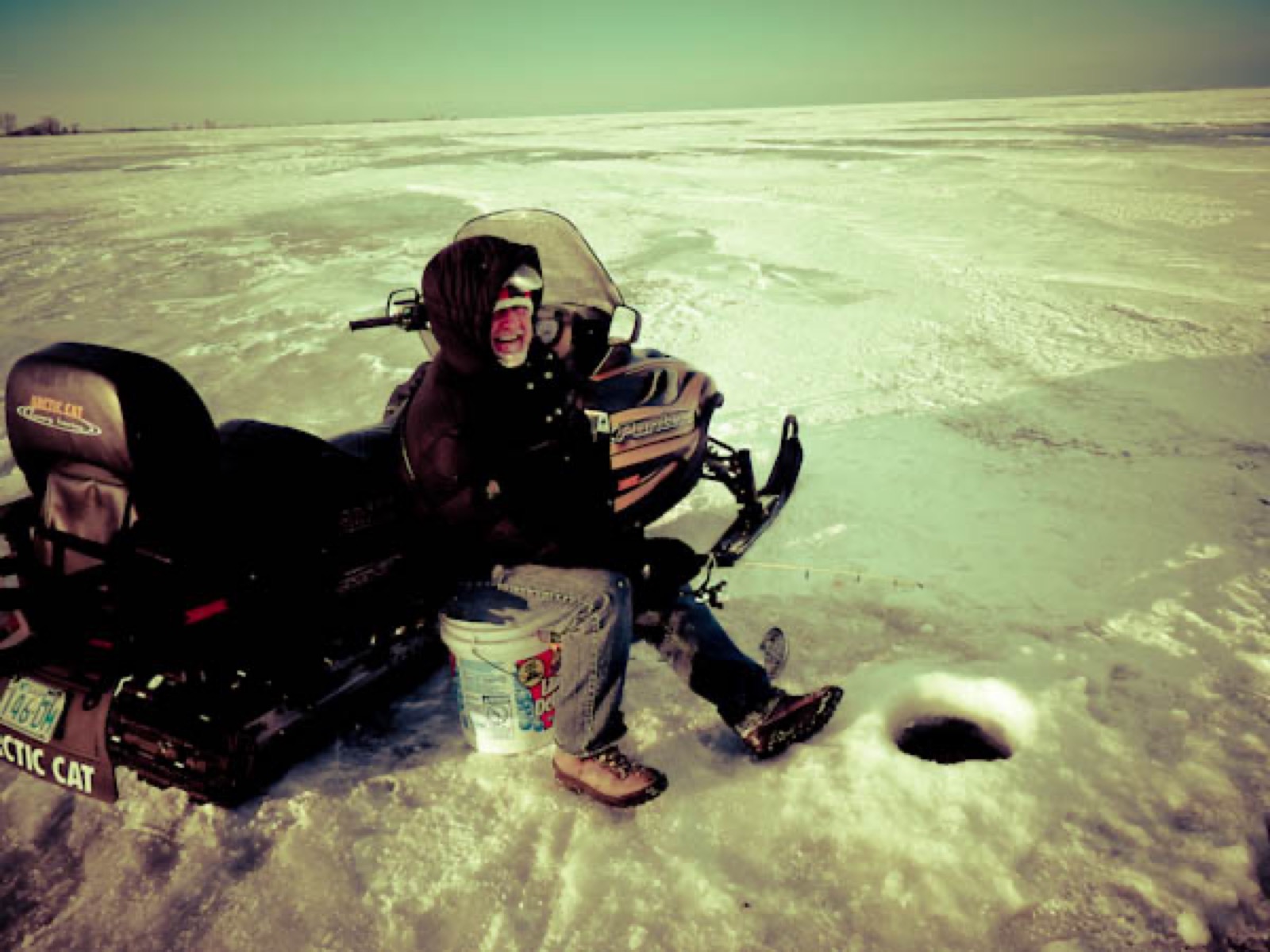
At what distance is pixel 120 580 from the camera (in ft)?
4.83

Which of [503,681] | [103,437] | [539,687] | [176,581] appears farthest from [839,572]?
[103,437]

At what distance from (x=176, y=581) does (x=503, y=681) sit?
891mm

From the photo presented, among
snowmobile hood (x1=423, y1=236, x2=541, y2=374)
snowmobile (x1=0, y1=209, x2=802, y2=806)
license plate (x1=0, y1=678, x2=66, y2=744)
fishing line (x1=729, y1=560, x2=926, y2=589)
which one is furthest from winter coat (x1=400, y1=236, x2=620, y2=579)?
fishing line (x1=729, y1=560, x2=926, y2=589)

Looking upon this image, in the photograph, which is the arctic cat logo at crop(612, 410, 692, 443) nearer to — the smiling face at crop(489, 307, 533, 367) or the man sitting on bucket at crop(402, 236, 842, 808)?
the man sitting on bucket at crop(402, 236, 842, 808)

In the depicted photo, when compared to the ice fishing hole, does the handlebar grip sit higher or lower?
higher

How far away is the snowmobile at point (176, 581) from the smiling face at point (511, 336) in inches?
17.2

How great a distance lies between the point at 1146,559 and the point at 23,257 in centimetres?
1326

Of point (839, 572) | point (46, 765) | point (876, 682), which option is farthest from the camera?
point (839, 572)

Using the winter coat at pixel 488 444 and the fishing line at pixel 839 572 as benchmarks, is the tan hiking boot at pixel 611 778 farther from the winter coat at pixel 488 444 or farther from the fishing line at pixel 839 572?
the fishing line at pixel 839 572

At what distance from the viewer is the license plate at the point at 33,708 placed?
1.65 m

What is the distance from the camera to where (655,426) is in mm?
2500

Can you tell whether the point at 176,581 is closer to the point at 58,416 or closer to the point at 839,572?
the point at 58,416

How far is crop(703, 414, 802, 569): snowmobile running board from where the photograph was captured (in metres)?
2.99

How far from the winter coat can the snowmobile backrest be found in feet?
1.74
